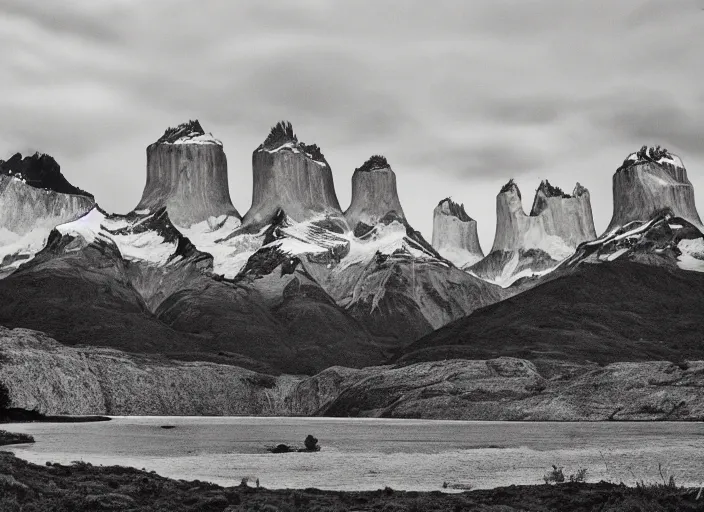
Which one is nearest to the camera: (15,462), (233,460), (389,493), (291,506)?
(291,506)

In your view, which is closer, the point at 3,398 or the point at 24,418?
the point at 3,398

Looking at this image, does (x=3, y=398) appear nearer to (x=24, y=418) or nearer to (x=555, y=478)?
(x=24, y=418)

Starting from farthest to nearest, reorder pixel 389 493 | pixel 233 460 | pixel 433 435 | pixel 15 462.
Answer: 1. pixel 433 435
2. pixel 233 460
3. pixel 15 462
4. pixel 389 493

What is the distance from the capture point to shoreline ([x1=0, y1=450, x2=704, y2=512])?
53.3 meters

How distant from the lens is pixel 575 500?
55875 millimetres

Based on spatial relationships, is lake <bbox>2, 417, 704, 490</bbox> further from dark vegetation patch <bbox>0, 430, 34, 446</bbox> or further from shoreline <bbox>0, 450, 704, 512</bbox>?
shoreline <bbox>0, 450, 704, 512</bbox>

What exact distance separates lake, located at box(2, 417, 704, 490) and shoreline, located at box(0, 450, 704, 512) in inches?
217

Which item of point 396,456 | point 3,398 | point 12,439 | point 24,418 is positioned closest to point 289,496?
point 396,456

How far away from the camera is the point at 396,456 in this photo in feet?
301

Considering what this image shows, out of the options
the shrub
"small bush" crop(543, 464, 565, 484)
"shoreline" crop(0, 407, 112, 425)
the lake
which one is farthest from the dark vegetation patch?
the shrub

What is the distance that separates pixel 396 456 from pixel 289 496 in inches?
1341

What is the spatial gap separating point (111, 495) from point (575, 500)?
22422 mm

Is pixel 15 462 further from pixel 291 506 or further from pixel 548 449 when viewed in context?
pixel 548 449

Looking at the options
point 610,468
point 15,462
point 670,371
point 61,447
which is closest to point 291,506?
point 15,462
